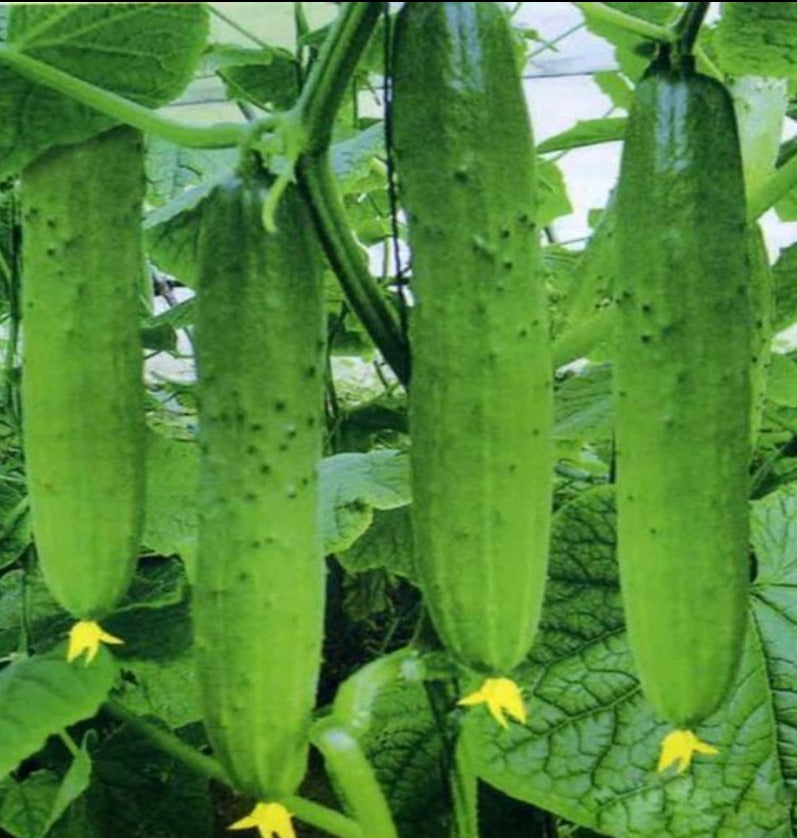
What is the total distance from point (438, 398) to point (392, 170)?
154 mm

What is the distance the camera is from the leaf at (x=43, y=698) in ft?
3.77

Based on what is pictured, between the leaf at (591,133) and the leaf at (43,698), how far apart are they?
55cm

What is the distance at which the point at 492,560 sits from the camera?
85cm

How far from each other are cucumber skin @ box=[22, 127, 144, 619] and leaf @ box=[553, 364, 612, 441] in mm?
539

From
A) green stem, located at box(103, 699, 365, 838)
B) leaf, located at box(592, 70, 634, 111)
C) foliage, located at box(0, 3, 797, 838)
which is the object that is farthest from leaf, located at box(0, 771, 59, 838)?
leaf, located at box(592, 70, 634, 111)

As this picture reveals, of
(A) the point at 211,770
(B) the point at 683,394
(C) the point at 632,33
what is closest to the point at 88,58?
(C) the point at 632,33

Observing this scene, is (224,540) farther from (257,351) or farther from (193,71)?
(193,71)

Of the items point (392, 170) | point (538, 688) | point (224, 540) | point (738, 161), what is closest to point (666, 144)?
point (738, 161)

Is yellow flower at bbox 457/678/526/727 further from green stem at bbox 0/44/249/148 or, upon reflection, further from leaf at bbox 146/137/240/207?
leaf at bbox 146/137/240/207

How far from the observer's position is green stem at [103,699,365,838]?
114 centimetres

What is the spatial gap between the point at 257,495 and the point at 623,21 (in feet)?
0.99

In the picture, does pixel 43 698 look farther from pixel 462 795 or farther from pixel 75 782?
pixel 462 795

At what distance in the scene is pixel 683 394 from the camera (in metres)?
0.86

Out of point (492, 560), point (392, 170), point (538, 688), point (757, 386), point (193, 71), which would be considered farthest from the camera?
point (538, 688)
